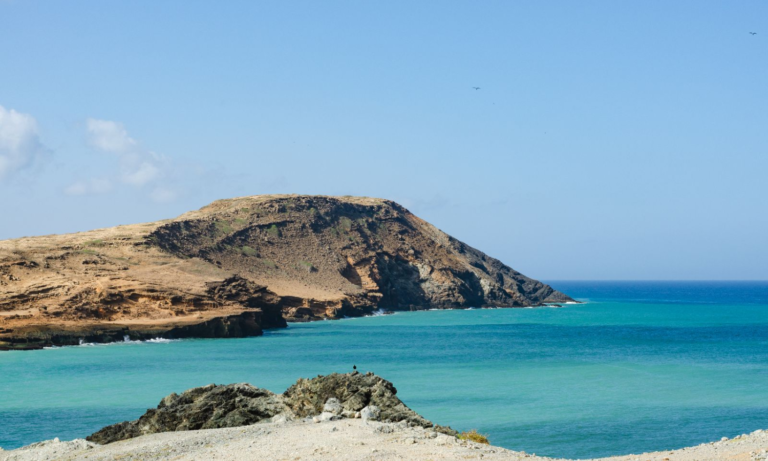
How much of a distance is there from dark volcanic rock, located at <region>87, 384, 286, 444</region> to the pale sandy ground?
1071mm

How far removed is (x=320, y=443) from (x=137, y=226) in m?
92.1

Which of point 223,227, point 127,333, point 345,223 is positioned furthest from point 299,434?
point 345,223

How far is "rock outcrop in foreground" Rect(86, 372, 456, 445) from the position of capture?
57.8ft

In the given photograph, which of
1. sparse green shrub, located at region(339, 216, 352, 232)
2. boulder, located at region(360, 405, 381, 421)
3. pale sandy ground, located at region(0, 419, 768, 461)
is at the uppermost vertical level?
sparse green shrub, located at region(339, 216, 352, 232)

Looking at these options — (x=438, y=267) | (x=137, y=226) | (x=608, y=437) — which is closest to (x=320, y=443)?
(x=608, y=437)

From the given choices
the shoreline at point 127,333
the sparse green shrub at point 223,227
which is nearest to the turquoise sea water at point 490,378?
the shoreline at point 127,333

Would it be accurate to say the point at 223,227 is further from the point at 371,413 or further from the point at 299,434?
the point at 299,434

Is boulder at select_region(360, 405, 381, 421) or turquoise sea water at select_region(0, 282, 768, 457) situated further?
turquoise sea water at select_region(0, 282, 768, 457)

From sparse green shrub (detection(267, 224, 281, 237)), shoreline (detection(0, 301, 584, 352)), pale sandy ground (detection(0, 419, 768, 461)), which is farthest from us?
sparse green shrub (detection(267, 224, 281, 237))

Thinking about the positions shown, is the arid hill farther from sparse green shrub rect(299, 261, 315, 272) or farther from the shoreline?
sparse green shrub rect(299, 261, 315, 272)

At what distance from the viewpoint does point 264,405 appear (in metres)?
18.8

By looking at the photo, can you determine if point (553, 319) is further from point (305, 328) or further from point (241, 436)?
point (241, 436)

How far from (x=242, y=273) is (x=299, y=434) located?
92.8 m

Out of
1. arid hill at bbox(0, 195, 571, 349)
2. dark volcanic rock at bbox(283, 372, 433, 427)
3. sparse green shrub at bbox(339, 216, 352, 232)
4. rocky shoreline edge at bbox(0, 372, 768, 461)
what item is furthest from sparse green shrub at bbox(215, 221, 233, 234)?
dark volcanic rock at bbox(283, 372, 433, 427)
